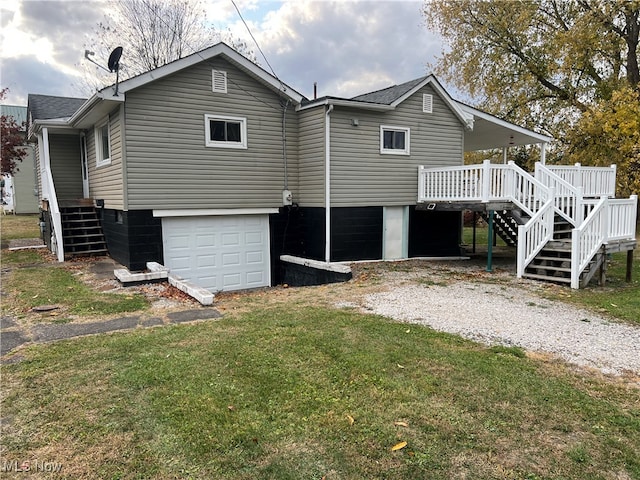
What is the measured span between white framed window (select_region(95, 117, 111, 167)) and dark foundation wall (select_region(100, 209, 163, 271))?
1.71 m

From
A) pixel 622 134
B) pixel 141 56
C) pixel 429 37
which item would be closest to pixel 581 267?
pixel 622 134

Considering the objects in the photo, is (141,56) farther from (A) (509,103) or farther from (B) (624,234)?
(B) (624,234)

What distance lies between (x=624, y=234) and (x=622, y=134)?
902 centimetres

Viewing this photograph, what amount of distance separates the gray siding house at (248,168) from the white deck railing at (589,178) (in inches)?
105

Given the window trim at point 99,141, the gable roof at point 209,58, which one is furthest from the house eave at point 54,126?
the gable roof at point 209,58

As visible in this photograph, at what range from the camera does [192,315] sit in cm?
621

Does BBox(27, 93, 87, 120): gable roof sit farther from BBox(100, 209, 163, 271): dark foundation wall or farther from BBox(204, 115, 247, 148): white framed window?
BBox(204, 115, 247, 148): white framed window

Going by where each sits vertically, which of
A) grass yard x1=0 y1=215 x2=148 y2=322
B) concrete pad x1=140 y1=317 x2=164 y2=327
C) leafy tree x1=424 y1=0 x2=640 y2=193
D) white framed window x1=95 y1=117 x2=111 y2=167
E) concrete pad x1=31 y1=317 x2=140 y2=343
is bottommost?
concrete pad x1=140 y1=317 x2=164 y2=327

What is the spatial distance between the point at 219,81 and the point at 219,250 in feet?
13.9

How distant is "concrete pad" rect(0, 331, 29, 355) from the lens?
4.69 meters

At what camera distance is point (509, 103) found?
21.2 m

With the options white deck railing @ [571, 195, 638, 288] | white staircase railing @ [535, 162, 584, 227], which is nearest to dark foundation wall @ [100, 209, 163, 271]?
white deck railing @ [571, 195, 638, 288]

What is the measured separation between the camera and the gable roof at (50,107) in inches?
517

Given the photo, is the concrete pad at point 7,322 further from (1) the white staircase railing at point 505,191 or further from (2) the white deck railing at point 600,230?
(2) the white deck railing at point 600,230
